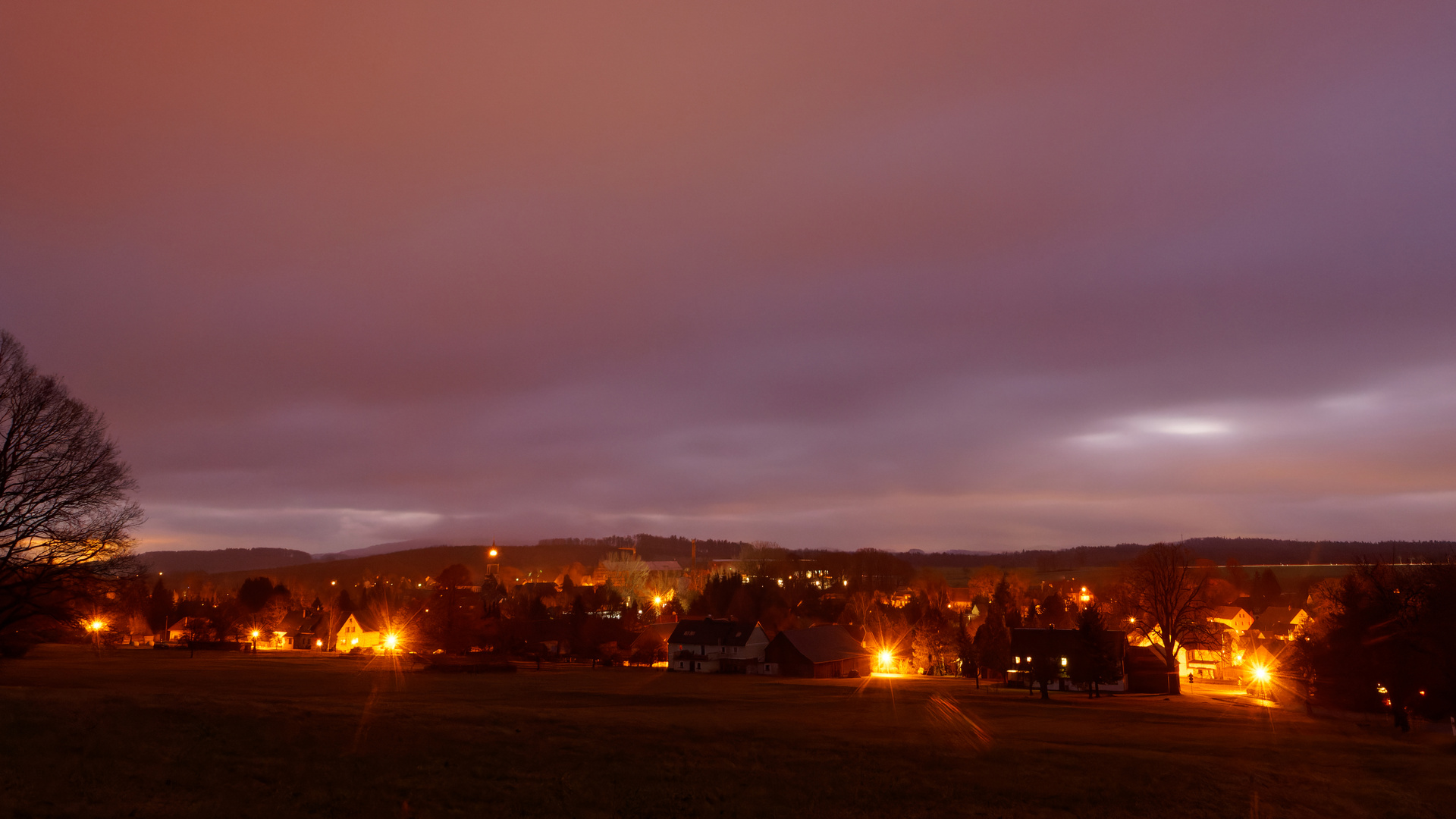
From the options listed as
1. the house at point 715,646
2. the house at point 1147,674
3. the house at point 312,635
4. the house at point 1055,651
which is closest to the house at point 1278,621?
the house at point 1147,674

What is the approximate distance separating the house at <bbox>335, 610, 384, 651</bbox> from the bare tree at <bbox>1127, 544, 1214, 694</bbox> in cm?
11090

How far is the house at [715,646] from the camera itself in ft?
345

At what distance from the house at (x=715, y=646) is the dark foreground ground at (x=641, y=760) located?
5357cm

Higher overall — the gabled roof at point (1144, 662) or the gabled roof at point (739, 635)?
the gabled roof at point (1144, 662)

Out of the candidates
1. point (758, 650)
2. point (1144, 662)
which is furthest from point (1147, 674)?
point (758, 650)

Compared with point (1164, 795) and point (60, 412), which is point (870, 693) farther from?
point (60, 412)

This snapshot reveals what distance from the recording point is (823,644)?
4099 inches

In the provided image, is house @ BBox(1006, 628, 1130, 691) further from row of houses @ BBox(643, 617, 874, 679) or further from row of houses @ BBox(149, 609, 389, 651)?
row of houses @ BBox(149, 609, 389, 651)

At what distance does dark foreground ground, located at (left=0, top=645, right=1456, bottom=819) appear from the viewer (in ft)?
82.3

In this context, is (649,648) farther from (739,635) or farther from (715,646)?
(739,635)

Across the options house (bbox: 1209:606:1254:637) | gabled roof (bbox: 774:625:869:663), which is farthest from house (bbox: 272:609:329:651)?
house (bbox: 1209:606:1254:637)

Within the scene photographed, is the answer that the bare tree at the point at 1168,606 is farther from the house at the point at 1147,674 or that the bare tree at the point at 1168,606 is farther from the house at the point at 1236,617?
the house at the point at 1236,617

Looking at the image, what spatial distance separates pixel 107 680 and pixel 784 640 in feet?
221

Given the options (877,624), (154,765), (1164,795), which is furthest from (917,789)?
(877,624)
